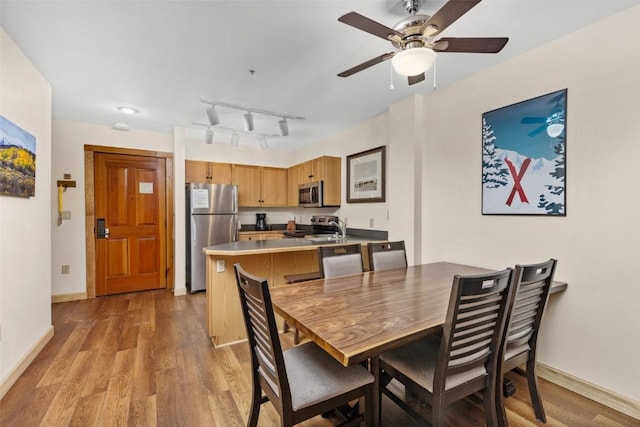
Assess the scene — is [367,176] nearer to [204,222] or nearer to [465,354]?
[204,222]

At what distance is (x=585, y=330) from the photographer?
185 cm

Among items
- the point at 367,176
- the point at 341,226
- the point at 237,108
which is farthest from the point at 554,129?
the point at 237,108

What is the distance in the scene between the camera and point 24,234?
215 cm

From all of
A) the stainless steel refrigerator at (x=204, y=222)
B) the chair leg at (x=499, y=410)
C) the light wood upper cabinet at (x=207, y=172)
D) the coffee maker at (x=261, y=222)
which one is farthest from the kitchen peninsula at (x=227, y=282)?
the coffee maker at (x=261, y=222)

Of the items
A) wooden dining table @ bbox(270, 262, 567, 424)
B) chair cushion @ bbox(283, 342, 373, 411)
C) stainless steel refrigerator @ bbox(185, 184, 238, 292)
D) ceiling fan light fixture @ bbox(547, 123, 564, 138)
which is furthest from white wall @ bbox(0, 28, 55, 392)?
ceiling fan light fixture @ bbox(547, 123, 564, 138)

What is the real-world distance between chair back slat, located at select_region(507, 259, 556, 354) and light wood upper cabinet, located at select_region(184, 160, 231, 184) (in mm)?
4281

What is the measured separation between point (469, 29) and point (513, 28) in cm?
30

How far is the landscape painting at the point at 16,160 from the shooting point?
1837mm

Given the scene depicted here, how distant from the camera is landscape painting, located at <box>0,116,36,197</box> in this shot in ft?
6.03

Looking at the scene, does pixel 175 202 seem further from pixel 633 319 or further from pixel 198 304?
pixel 633 319

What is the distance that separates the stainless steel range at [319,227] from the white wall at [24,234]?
3.06 m

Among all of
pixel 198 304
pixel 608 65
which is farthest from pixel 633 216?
pixel 198 304

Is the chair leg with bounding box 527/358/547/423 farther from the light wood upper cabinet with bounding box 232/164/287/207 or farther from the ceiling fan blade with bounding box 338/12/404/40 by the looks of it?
the light wood upper cabinet with bounding box 232/164/287/207

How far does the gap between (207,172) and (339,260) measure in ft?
10.7
